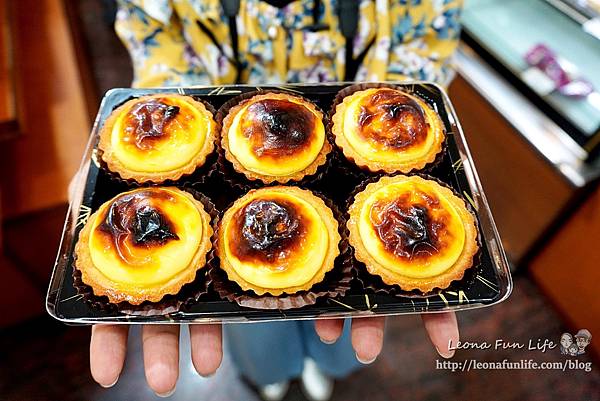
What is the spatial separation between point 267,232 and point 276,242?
0.15ft

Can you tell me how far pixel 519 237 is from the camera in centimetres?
326

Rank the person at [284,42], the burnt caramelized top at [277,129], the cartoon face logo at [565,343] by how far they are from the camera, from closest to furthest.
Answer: the burnt caramelized top at [277,129], the person at [284,42], the cartoon face logo at [565,343]

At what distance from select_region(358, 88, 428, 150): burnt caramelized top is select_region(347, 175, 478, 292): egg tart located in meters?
0.20

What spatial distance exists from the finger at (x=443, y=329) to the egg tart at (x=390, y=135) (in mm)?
568

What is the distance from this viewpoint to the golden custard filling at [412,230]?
1644 millimetres

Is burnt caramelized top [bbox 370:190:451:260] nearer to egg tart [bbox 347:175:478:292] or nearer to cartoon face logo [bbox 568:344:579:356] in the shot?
egg tart [bbox 347:175:478:292]

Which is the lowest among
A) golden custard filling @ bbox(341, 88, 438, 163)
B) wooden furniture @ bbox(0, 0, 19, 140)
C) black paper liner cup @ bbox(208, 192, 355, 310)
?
wooden furniture @ bbox(0, 0, 19, 140)

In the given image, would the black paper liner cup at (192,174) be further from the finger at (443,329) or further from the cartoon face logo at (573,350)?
the cartoon face logo at (573,350)

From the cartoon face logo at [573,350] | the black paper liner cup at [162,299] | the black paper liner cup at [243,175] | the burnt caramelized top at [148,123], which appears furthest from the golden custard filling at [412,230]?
the cartoon face logo at [573,350]

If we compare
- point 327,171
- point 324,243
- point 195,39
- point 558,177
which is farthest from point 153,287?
point 558,177

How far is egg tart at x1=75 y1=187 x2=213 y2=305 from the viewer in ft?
5.27

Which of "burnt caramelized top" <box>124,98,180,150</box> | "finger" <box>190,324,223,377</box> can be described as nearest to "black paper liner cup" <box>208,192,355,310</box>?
"finger" <box>190,324,223,377</box>

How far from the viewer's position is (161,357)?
5.10 ft

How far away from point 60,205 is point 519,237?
2909 mm
